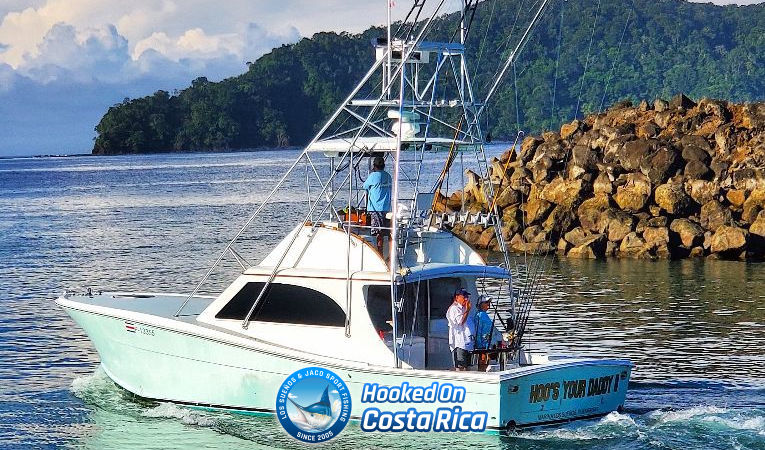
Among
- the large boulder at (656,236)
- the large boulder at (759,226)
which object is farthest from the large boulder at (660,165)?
the large boulder at (759,226)

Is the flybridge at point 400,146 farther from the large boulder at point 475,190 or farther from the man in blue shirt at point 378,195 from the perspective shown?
the large boulder at point 475,190

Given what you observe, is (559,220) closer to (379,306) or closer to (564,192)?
(564,192)

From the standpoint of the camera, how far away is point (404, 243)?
62.1ft

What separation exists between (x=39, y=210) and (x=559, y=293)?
51.7 meters

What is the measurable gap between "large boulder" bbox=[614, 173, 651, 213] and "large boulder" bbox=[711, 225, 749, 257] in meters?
3.43

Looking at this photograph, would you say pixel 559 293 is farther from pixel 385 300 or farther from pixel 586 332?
pixel 385 300

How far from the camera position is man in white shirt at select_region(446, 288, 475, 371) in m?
17.9

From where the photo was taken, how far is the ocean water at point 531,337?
18.1 m

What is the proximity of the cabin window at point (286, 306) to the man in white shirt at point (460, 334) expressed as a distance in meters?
1.71

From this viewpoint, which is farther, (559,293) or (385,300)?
(559,293)

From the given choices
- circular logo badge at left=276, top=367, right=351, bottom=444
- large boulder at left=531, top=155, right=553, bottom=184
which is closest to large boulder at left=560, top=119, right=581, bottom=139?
large boulder at left=531, top=155, right=553, bottom=184

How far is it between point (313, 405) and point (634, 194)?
89.6ft

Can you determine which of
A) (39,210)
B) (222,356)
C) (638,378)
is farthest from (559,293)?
(39,210)

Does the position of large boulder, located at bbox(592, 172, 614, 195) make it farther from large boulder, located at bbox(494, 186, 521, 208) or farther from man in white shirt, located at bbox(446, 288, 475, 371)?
man in white shirt, located at bbox(446, 288, 475, 371)
